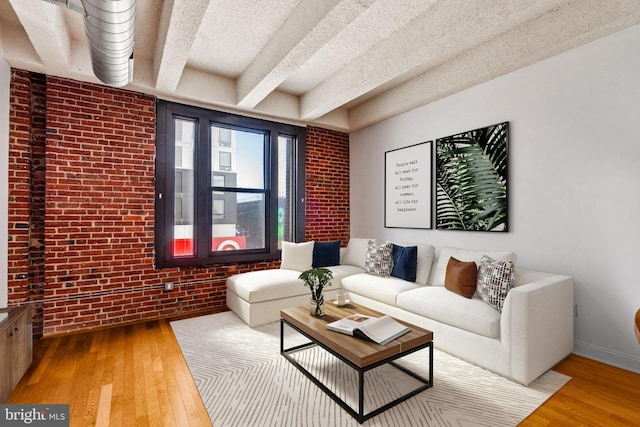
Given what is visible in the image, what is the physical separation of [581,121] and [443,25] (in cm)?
148

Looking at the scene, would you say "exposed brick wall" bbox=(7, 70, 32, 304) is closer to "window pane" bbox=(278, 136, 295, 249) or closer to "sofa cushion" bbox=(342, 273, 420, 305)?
"window pane" bbox=(278, 136, 295, 249)

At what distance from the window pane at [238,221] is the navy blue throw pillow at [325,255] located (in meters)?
0.82

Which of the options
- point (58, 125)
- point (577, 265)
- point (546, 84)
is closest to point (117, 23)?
point (58, 125)

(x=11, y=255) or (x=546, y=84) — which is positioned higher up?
(x=546, y=84)

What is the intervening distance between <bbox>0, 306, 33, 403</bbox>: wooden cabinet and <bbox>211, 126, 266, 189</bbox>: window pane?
2.45 meters

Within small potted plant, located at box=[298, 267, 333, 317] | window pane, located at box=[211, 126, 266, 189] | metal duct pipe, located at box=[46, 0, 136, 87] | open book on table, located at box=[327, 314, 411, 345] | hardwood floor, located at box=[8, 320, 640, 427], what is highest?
metal duct pipe, located at box=[46, 0, 136, 87]

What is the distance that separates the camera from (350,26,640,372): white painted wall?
2.43 metres

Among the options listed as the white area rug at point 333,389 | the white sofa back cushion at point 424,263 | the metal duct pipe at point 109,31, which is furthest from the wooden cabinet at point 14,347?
the white sofa back cushion at point 424,263

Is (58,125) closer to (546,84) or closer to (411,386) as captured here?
(411,386)

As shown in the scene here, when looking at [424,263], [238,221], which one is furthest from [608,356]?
[238,221]

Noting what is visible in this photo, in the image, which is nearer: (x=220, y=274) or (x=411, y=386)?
(x=411, y=386)

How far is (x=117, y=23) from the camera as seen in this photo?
70.8 inches

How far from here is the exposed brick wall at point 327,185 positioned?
4941 millimetres

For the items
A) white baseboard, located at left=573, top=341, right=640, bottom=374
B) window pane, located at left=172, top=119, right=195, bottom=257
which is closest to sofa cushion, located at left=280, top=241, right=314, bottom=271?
window pane, located at left=172, top=119, right=195, bottom=257
